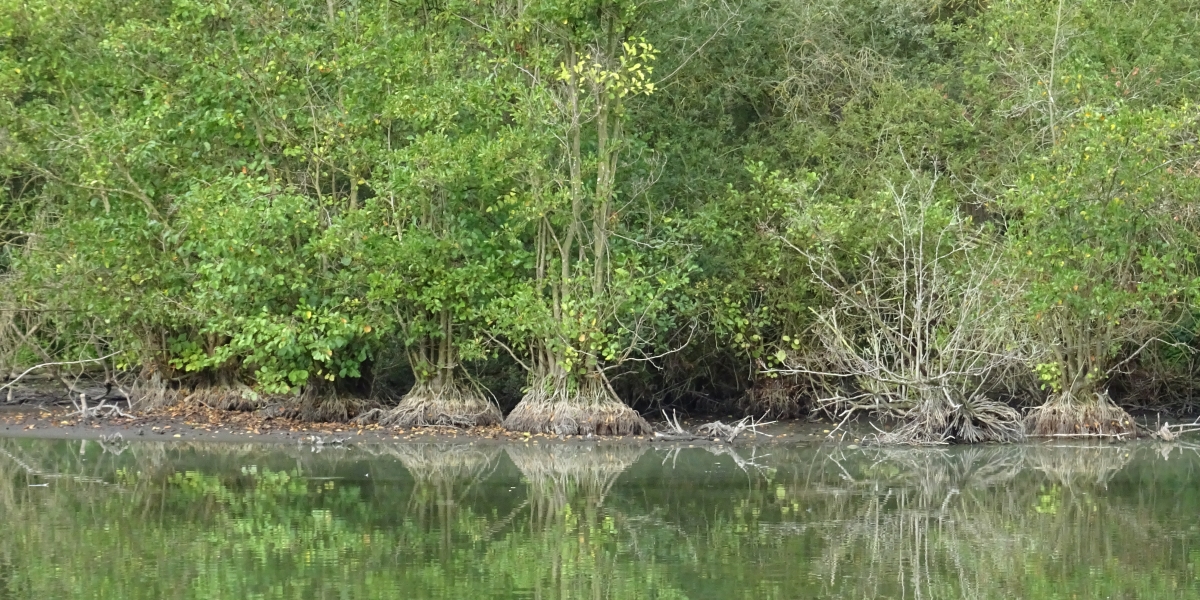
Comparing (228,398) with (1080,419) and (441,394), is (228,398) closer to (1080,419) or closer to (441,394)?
(441,394)

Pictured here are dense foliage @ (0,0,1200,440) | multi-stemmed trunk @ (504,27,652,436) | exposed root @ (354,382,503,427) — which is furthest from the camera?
exposed root @ (354,382,503,427)

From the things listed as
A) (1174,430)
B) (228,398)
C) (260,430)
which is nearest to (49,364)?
(228,398)

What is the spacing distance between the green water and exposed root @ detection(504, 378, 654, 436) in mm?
912

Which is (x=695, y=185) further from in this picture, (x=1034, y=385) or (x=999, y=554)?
(x=999, y=554)

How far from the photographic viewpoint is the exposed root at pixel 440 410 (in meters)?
18.4

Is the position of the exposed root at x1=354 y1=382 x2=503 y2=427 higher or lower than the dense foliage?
lower

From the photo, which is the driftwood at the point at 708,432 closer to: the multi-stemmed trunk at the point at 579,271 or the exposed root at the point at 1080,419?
the multi-stemmed trunk at the point at 579,271

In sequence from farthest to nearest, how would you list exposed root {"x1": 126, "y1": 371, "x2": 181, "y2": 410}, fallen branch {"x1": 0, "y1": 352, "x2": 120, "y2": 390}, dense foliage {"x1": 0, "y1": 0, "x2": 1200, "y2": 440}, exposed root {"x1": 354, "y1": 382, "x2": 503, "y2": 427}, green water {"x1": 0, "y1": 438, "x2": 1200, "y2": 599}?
exposed root {"x1": 126, "y1": 371, "x2": 181, "y2": 410} < fallen branch {"x1": 0, "y1": 352, "x2": 120, "y2": 390} < exposed root {"x1": 354, "y1": 382, "x2": 503, "y2": 427} < dense foliage {"x1": 0, "y1": 0, "x2": 1200, "y2": 440} < green water {"x1": 0, "y1": 438, "x2": 1200, "y2": 599}

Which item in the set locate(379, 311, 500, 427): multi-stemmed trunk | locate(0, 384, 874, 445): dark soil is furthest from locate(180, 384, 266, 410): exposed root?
locate(379, 311, 500, 427): multi-stemmed trunk

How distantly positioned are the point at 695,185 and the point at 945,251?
3.47 m

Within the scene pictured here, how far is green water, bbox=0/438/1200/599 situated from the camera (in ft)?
31.3

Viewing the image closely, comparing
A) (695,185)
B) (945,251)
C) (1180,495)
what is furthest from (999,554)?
(695,185)

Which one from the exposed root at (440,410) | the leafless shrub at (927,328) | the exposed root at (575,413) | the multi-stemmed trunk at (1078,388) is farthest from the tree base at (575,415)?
the multi-stemmed trunk at (1078,388)

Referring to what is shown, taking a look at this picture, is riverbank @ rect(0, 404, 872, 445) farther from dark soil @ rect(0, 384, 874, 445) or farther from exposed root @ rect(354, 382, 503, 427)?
exposed root @ rect(354, 382, 503, 427)
